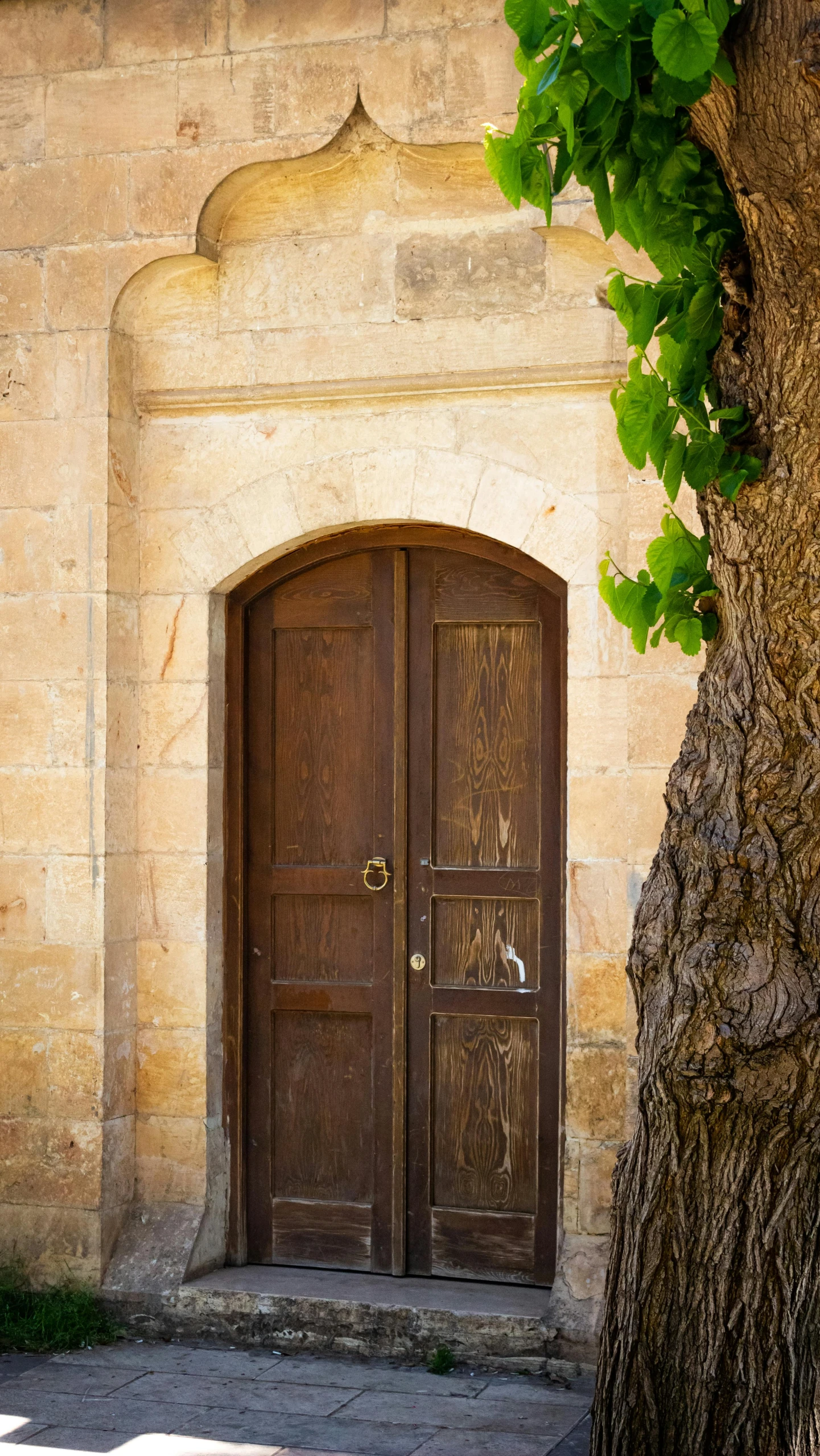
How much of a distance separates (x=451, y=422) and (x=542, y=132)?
6.99 ft

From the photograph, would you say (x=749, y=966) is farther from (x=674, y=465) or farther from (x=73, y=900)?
(x=73, y=900)

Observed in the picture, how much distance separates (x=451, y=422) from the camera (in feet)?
17.2

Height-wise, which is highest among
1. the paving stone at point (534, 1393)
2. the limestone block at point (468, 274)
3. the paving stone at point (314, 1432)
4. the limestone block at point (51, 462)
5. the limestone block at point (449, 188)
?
the limestone block at point (449, 188)

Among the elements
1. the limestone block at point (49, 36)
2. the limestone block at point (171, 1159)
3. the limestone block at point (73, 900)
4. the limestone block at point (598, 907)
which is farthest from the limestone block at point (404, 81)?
the limestone block at point (171, 1159)

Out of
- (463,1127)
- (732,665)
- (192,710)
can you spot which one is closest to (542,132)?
(732,665)

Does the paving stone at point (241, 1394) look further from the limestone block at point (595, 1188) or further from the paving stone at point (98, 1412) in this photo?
the limestone block at point (595, 1188)

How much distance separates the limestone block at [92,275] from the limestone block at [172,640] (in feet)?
3.19

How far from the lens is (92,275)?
5422 millimetres

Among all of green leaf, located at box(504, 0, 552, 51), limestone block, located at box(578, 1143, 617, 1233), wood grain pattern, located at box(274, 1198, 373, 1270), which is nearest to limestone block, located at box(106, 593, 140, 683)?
wood grain pattern, located at box(274, 1198, 373, 1270)

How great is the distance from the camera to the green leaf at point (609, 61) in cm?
290

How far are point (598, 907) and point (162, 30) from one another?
3.27 m

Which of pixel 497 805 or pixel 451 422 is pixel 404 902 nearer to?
pixel 497 805

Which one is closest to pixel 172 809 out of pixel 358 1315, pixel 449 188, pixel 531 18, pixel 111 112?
pixel 358 1315

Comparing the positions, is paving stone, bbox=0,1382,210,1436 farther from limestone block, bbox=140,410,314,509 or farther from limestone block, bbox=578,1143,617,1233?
limestone block, bbox=140,410,314,509
